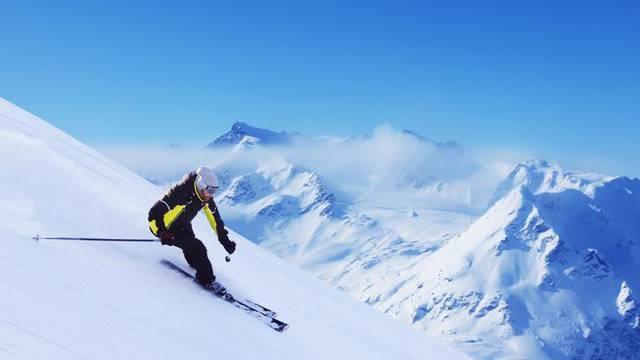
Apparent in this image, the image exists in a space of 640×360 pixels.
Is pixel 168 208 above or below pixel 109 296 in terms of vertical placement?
above

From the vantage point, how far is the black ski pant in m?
10.8

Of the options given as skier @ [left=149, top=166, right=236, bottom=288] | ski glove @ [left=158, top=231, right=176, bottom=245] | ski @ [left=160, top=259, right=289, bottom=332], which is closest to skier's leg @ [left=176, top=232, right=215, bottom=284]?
skier @ [left=149, top=166, right=236, bottom=288]

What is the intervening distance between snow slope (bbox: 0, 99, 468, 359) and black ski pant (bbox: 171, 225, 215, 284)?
0.36 metres

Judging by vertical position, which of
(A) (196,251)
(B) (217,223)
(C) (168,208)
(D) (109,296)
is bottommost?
(D) (109,296)

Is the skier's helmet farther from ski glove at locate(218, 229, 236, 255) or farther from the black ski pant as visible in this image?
ski glove at locate(218, 229, 236, 255)

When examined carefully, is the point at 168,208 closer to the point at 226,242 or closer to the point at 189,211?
the point at 189,211

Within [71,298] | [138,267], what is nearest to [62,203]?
[138,267]

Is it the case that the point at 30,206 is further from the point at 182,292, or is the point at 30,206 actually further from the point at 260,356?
the point at 260,356

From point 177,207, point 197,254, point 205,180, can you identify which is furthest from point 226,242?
point 205,180

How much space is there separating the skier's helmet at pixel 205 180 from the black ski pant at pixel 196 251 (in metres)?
0.72

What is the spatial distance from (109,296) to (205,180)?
115 inches

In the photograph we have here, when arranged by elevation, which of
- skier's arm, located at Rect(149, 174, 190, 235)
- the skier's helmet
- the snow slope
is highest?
the skier's helmet

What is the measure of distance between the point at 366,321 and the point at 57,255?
962cm

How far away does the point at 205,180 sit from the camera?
1078 cm
